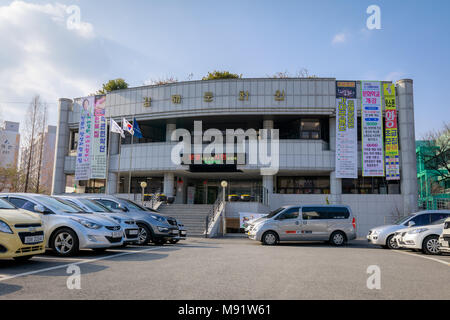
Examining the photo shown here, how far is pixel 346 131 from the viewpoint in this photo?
28.5m

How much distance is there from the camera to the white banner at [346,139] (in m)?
28.3

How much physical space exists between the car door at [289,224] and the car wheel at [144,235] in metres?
5.62

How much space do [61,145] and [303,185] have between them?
23.6 m

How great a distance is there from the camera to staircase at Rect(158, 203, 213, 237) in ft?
73.5

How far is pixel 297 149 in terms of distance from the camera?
94.6 feet

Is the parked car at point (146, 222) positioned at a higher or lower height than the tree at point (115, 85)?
lower

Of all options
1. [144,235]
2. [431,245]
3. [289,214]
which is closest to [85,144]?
[144,235]

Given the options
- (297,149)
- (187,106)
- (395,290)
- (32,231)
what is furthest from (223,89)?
(395,290)

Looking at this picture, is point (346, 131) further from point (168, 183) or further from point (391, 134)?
point (168, 183)

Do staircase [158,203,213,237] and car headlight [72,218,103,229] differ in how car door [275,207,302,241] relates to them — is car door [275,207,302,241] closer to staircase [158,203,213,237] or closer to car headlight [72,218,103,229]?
staircase [158,203,213,237]

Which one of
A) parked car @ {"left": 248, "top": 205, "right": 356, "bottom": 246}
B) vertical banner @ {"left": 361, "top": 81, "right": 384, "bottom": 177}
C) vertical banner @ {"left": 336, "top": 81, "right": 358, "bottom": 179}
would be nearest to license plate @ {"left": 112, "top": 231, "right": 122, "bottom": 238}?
parked car @ {"left": 248, "top": 205, "right": 356, "bottom": 246}

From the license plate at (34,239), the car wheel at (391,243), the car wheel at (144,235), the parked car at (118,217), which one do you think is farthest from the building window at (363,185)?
the license plate at (34,239)

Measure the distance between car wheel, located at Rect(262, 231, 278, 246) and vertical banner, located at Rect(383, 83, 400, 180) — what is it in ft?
53.4

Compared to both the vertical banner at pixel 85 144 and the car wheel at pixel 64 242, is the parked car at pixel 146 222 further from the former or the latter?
the vertical banner at pixel 85 144
